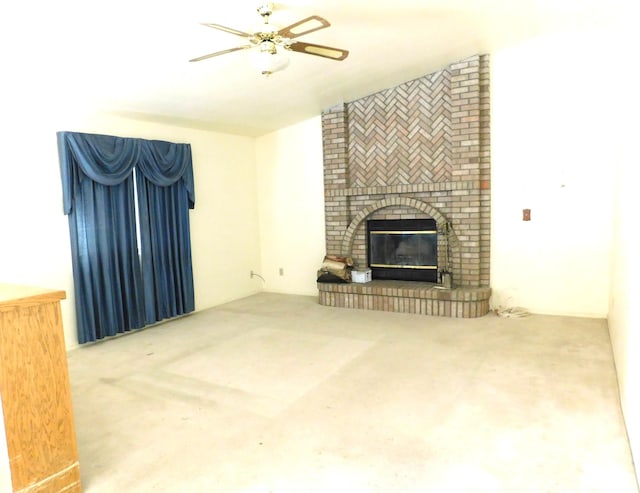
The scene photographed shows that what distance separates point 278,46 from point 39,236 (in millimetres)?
2722

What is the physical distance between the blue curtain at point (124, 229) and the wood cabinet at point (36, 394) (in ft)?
7.33

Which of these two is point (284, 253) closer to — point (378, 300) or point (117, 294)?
point (378, 300)

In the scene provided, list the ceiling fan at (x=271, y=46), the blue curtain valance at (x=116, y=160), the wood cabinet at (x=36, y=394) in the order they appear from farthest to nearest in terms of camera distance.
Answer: the blue curtain valance at (x=116, y=160), the ceiling fan at (x=271, y=46), the wood cabinet at (x=36, y=394)

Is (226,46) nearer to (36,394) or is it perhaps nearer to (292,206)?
(36,394)

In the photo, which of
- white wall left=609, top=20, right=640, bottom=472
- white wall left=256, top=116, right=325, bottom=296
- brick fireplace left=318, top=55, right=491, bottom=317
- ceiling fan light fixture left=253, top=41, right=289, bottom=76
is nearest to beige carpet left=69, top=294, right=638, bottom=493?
white wall left=609, top=20, right=640, bottom=472

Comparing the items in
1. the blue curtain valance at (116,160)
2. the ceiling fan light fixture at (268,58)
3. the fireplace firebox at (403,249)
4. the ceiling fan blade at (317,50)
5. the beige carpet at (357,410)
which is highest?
the ceiling fan blade at (317,50)

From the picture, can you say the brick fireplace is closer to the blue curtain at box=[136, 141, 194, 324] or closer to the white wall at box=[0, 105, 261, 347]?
the white wall at box=[0, 105, 261, 347]

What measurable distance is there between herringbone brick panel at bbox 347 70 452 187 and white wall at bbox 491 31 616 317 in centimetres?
58

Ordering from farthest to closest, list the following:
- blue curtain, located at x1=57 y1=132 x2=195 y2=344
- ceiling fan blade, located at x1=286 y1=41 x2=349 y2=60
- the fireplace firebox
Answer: the fireplace firebox < blue curtain, located at x1=57 y1=132 x2=195 y2=344 < ceiling fan blade, located at x1=286 y1=41 x2=349 y2=60

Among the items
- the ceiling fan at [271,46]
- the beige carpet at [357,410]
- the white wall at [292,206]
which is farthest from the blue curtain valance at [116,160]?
the ceiling fan at [271,46]

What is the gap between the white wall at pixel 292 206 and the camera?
615 cm

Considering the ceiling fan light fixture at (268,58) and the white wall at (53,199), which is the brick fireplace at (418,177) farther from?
the ceiling fan light fixture at (268,58)

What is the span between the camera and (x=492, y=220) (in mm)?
5059

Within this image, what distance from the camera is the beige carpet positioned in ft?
6.95
